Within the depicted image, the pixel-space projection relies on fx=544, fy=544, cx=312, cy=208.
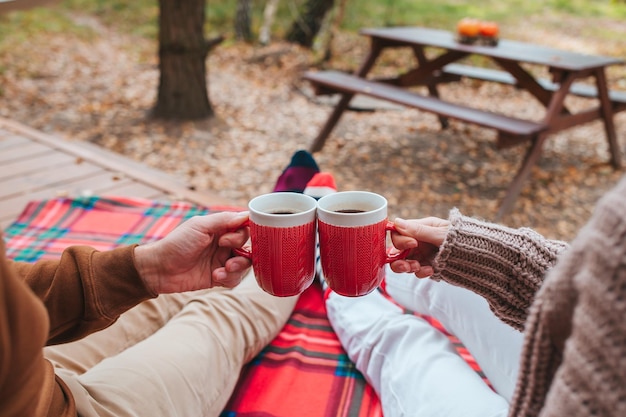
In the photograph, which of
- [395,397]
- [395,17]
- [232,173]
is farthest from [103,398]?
[395,17]

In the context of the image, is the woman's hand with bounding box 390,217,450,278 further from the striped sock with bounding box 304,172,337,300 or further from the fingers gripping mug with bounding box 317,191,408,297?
the striped sock with bounding box 304,172,337,300

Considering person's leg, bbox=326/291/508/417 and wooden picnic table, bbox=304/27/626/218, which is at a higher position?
wooden picnic table, bbox=304/27/626/218

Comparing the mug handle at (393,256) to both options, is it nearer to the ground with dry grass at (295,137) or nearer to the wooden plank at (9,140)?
the ground with dry grass at (295,137)

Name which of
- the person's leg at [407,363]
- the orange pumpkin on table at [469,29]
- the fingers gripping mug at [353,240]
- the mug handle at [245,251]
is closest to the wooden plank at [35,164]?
the person's leg at [407,363]

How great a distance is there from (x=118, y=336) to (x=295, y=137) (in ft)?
10.6

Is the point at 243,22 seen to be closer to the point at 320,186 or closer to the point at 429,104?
the point at 429,104

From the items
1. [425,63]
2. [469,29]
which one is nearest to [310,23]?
[425,63]

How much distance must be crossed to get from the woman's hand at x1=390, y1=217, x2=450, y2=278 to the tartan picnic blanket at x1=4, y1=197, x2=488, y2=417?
0.56 m

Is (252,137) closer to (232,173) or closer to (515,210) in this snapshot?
(232,173)

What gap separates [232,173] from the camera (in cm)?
398

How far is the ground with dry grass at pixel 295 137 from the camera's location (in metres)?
3.76

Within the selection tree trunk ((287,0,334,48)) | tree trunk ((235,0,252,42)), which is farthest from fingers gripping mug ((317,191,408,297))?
tree trunk ((235,0,252,42))

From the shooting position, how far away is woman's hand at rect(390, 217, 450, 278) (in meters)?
1.19

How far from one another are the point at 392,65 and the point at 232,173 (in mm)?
3825
